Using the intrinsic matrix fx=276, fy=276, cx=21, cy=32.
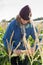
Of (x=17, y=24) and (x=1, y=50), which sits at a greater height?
(x=17, y=24)

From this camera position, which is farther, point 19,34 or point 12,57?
point 19,34

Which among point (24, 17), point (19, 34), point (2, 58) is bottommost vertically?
point (2, 58)

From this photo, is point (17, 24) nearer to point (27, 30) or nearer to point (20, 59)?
point (27, 30)

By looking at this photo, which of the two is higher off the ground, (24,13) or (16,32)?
(24,13)

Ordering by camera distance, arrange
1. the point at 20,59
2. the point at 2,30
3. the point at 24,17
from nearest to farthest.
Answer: the point at 20,59
the point at 24,17
the point at 2,30

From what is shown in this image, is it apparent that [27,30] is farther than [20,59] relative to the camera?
Yes

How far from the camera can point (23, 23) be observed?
281 centimetres

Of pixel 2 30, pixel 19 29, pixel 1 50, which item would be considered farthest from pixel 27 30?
pixel 2 30

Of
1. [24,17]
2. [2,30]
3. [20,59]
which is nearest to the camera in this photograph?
[20,59]

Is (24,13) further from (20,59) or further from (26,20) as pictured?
(20,59)

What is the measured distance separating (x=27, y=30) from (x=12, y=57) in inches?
16.7

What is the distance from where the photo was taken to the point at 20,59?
2730 mm

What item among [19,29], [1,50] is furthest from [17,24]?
[1,50]

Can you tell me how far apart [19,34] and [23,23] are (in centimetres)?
27
